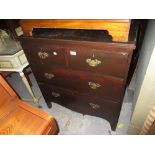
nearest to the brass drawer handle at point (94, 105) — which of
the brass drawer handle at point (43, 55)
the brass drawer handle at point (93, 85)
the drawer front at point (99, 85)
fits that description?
the drawer front at point (99, 85)

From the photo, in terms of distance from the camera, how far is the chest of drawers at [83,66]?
97 centimetres

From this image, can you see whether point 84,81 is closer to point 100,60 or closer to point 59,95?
point 100,60

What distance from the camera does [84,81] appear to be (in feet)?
4.14

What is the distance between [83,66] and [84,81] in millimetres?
176

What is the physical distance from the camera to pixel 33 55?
51.1 inches

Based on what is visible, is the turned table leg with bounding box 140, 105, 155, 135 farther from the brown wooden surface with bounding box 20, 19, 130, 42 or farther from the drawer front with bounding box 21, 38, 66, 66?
the drawer front with bounding box 21, 38, 66, 66

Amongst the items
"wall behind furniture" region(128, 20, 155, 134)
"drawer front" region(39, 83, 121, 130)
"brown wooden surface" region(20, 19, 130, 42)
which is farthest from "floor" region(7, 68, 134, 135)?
"brown wooden surface" region(20, 19, 130, 42)

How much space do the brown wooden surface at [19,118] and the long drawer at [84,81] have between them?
387 mm

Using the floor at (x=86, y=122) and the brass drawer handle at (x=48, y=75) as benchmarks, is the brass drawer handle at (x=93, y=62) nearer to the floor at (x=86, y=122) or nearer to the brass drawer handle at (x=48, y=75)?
the brass drawer handle at (x=48, y=75)
